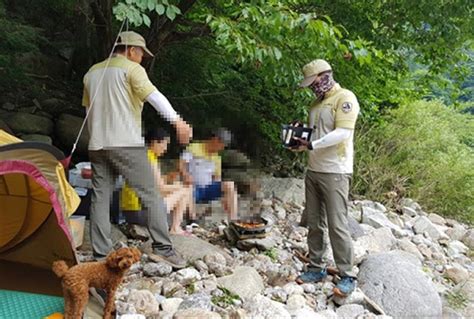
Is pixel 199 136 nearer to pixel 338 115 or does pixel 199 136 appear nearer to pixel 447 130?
pixel 338 115

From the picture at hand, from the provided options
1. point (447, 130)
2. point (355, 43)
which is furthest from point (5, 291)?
point (447, 130)

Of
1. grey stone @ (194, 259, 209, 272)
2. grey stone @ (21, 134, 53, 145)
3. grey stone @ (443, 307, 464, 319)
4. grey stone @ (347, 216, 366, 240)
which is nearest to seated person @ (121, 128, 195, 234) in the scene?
grey stone @ (194, 259, 209, 272)

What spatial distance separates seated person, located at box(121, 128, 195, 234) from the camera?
12.5 feet

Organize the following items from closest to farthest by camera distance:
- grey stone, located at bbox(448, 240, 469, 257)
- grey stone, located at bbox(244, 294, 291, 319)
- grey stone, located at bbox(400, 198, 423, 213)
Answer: grey stone, located at bbox(244, 294, 291, 319), grey stone, located at bbox(448, 240, 469, 257), grey stone, located at bbox(400, 198, 423, 213)

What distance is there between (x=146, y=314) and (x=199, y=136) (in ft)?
6.43

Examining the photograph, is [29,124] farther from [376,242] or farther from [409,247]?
[409,247]

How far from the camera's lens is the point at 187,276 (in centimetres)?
336

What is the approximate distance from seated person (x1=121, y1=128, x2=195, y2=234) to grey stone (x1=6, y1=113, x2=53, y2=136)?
297 centimetres

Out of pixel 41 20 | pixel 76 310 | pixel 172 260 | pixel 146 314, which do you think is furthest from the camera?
pixel 41 20

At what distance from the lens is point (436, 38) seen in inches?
191

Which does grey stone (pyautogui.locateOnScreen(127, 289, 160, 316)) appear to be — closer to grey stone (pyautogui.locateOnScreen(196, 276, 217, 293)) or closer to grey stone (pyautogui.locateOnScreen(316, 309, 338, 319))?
Answer: grey stone (pyautogui.locateOnScreen(196, 276, 217, 293))

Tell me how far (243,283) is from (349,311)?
77 centimetres

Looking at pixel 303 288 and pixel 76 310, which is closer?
pixel 76 310

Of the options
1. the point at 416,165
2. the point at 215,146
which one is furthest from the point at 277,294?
the point at 416,165
